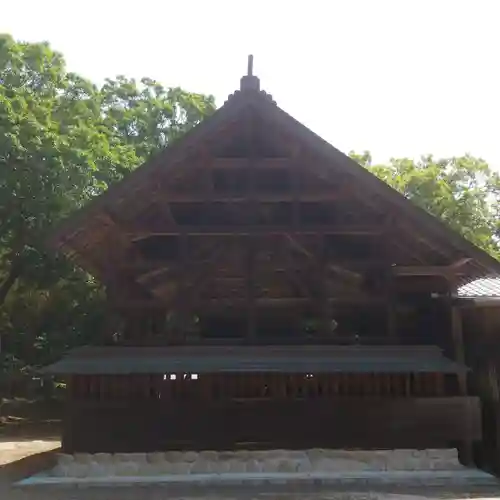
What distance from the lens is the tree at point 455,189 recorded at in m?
27.8

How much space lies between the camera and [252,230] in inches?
414

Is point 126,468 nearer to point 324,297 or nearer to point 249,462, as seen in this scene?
point 249,462

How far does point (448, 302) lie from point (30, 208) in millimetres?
11390

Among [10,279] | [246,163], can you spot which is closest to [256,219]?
[246,163]

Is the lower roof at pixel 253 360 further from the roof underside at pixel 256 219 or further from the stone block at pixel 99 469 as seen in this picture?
the stone block at pixel 99 469

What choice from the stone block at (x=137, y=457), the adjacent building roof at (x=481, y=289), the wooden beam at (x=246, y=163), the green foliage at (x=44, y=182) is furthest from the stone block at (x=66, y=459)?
the green foliage at (x=44, y=182)

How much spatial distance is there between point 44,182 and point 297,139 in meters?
9.55

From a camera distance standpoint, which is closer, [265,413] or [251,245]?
[265,413]

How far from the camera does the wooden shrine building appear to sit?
10.0 meters

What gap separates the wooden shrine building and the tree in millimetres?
14950

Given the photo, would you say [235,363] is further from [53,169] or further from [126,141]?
[126,141]

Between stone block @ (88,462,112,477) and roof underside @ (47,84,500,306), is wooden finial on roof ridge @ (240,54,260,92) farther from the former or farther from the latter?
stone block @ (88,462,112,477)

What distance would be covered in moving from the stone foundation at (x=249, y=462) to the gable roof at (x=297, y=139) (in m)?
2.79

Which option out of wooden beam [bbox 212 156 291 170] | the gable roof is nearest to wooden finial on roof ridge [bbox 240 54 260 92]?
the gable roof
